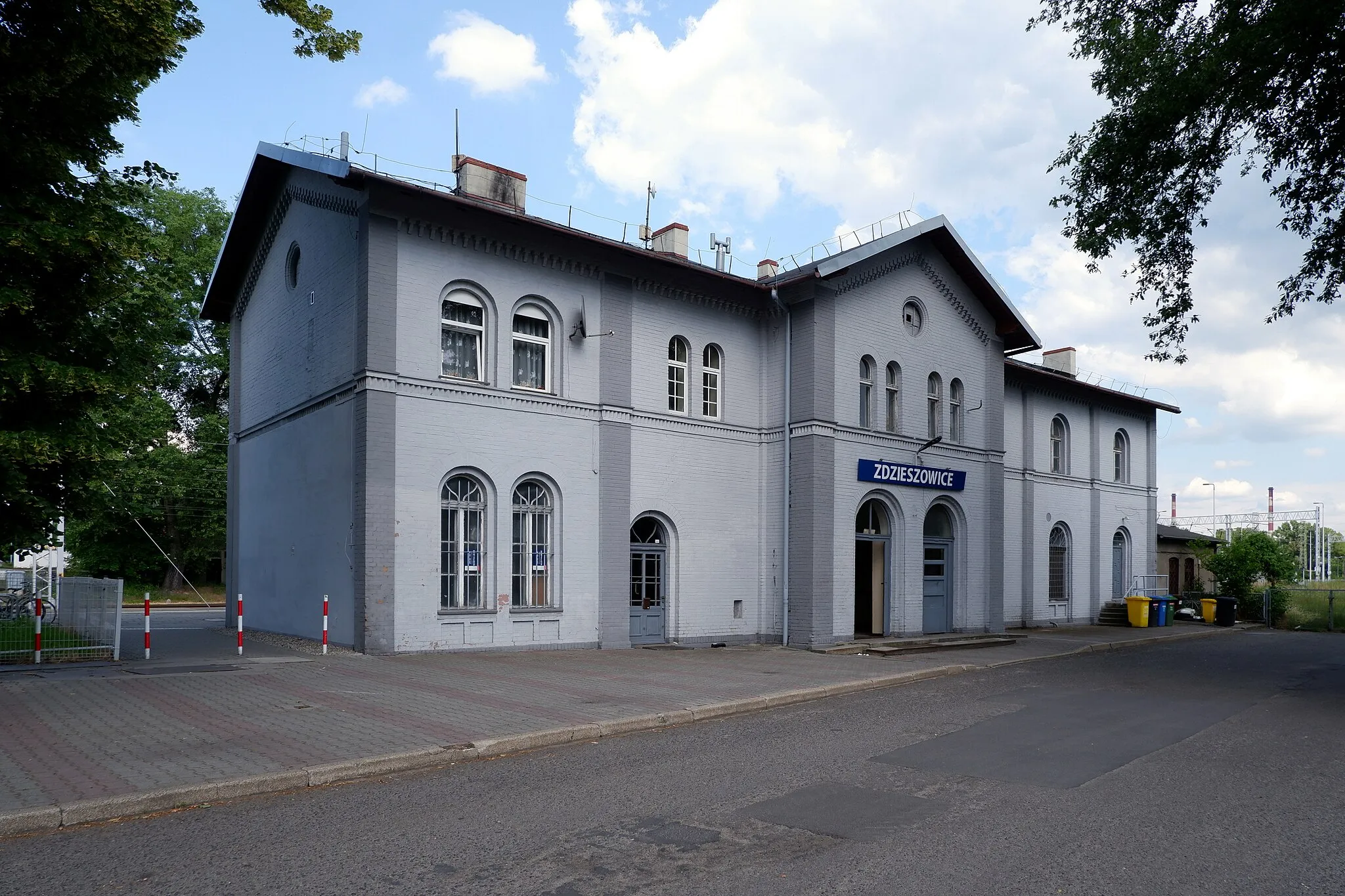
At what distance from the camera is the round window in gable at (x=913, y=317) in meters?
22.6

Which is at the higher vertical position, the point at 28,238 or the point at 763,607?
the point at 28,238

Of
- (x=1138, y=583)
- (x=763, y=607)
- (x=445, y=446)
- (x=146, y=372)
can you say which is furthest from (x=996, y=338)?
(x=146, y=372)

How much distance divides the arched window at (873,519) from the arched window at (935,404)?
258 cm

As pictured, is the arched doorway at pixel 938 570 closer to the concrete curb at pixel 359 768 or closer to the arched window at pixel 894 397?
the arched window at pixel 894 397

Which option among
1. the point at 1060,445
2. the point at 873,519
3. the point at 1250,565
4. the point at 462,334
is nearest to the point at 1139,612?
A: the point at 1060,445

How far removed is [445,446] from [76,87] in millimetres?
7316

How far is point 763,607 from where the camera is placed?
2105cm

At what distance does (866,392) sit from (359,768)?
16031 mm

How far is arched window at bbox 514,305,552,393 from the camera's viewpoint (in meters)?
17.8

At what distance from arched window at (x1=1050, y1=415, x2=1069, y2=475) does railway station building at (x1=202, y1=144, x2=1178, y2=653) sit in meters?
4.21

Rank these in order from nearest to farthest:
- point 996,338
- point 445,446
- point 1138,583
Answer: point 445,446
point 996,338
point 1138,583

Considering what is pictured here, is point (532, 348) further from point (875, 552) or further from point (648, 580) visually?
point (875, 552)

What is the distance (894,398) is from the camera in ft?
73.4

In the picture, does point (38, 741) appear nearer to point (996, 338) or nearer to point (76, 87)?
point (76, 87)
